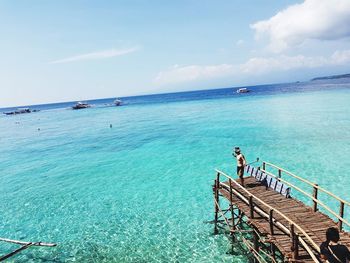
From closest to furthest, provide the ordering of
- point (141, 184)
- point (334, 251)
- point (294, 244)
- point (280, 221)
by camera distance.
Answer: point (334, 251), point (294, 244), point (280, 221), point (141, 184)

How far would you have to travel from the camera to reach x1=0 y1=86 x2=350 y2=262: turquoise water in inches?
633

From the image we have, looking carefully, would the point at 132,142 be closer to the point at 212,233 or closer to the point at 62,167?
the point at 62,167

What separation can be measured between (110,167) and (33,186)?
786 cm

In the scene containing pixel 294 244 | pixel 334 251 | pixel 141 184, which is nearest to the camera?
pixel 334 251

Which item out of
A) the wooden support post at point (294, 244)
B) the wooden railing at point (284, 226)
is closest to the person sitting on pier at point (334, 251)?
the wooden railing at point (284, 226)

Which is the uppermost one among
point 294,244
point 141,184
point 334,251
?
point 334,251

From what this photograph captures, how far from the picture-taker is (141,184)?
1021 inches

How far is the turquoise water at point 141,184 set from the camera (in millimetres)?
16078

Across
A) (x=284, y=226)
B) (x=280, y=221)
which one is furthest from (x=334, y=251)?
(x=280, y=221)

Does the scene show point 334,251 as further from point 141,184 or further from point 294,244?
point 141,184

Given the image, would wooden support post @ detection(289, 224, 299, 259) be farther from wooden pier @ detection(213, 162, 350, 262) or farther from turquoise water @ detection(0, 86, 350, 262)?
turquoise water @ detection(0, 86, 350, 262)

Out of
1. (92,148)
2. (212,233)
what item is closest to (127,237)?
(212,233)

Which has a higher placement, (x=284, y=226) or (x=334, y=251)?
(x=334, y=251)

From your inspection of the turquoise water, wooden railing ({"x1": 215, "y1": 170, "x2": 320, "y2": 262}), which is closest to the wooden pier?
wooden railing ({"x1": 215, "y1": 170, "x2": 320, "y2": 262})
